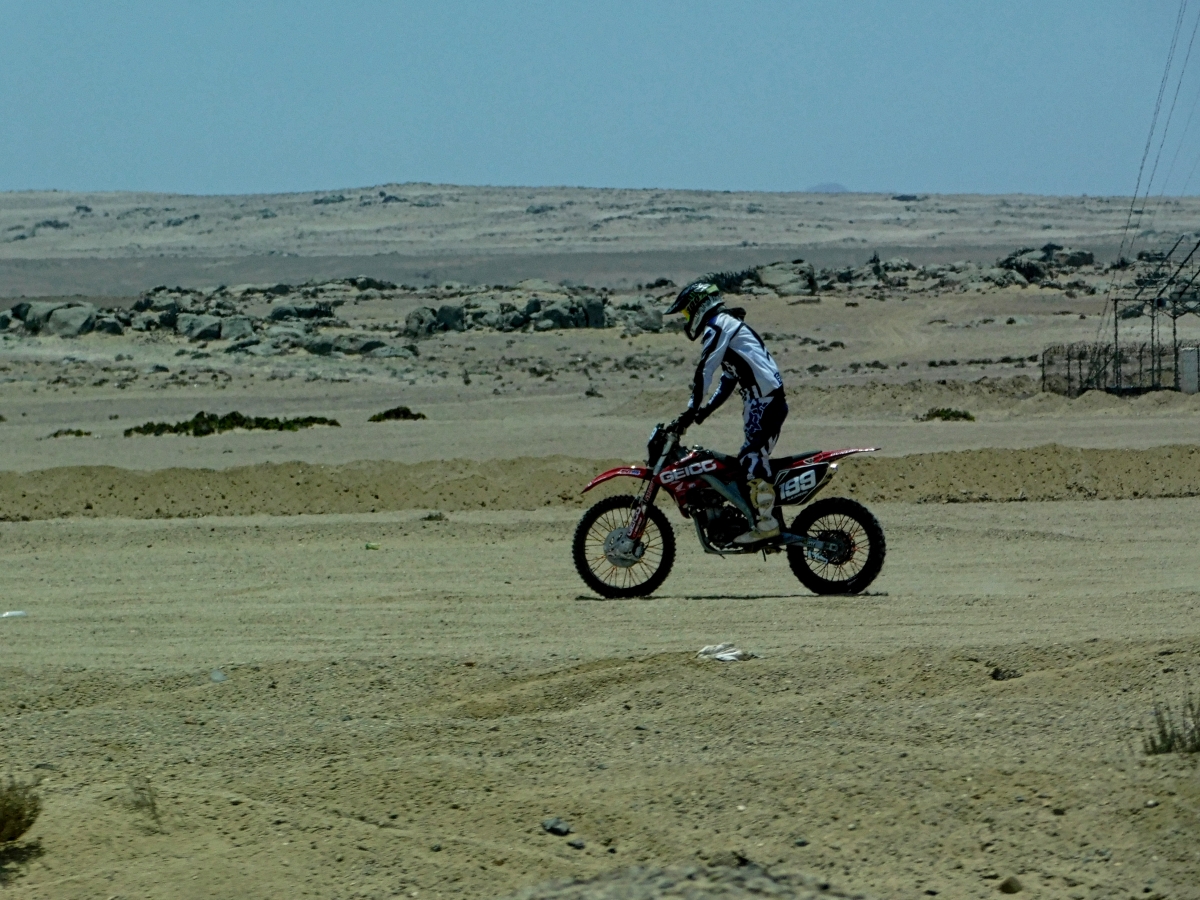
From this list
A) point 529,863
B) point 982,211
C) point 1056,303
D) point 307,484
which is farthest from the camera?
point 982,211

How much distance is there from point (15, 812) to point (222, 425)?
2294 cm

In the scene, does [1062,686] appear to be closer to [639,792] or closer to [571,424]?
[639,792]

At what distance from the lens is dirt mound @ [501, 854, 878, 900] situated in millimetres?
5613

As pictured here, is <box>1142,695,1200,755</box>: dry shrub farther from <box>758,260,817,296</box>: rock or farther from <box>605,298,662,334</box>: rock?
<box>758,260,817,296</box>: rock

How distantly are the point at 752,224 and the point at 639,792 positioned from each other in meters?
151

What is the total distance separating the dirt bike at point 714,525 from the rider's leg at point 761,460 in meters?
0.05

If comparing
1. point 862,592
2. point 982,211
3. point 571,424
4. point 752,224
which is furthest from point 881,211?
point 862,592

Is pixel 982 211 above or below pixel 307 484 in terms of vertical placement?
above

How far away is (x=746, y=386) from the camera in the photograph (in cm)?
1088

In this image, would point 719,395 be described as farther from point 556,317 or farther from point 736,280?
point 736,280

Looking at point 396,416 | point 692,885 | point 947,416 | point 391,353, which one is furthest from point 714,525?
point 391,353

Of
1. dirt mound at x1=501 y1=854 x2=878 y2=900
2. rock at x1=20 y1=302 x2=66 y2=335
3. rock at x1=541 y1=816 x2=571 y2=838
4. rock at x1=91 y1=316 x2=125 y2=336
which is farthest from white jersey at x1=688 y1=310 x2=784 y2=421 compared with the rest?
rock at x1=20 y1=302 x2=66 y2=335

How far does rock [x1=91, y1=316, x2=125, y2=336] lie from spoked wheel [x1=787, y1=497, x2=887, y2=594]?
131 feet

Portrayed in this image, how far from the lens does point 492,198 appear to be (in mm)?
179375
